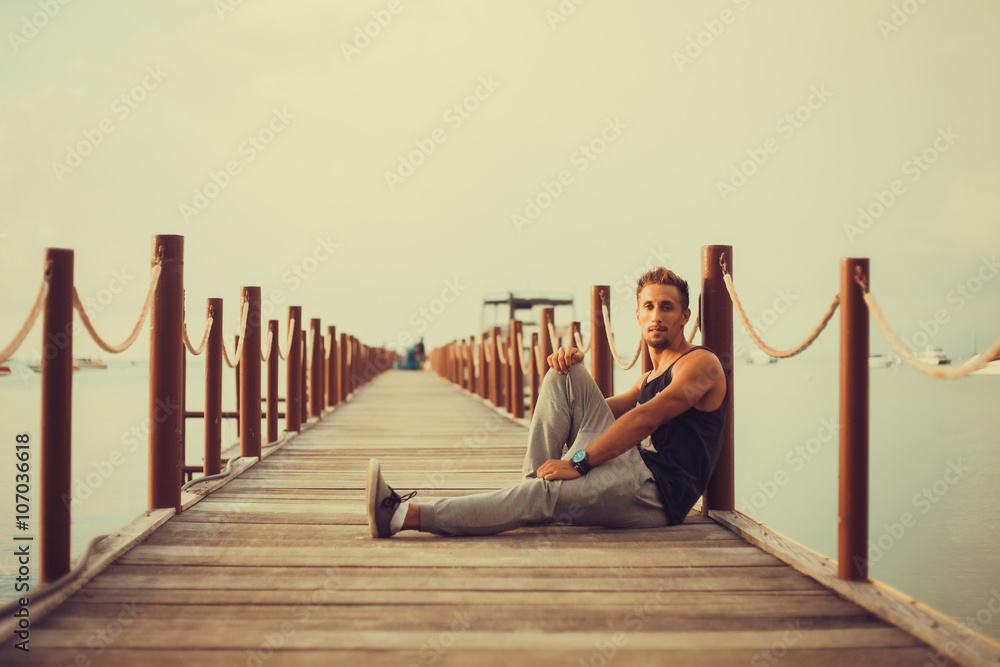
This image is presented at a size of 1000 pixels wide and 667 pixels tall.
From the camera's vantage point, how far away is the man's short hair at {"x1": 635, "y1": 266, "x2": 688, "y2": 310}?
3143 millimetres

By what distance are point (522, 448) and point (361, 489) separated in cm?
203

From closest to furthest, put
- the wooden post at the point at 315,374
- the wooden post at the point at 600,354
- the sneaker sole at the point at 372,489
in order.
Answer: the sneaker sole at the point at 372,489 < the wooden post at the point at 600,354 < the wooden post at the point at 315,374

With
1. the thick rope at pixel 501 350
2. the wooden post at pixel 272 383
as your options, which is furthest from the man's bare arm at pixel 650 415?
the thick rope at pixel 501 350

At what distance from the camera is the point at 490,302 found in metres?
34.9

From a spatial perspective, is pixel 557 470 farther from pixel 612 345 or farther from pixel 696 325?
pixel 612 345

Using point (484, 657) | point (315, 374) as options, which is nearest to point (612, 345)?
point (484, 657)

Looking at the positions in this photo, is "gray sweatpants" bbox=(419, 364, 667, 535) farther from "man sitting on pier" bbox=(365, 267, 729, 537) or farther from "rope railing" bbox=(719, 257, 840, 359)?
"rope railing" bbox=(719, 257, 840, 359)

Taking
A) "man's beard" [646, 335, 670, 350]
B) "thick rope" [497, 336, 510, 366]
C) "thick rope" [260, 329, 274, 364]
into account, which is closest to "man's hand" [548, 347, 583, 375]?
"man's beard" [646, 335, 670, 350]

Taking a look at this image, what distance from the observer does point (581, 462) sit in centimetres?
282

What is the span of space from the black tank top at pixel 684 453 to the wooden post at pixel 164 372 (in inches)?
80.6

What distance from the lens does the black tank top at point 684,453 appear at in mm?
2949

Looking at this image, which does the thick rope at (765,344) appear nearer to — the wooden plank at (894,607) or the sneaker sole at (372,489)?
the wooden plank at (894,607)

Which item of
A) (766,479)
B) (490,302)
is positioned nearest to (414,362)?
(490,302)

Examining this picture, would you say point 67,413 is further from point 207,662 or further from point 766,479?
point 766,479
